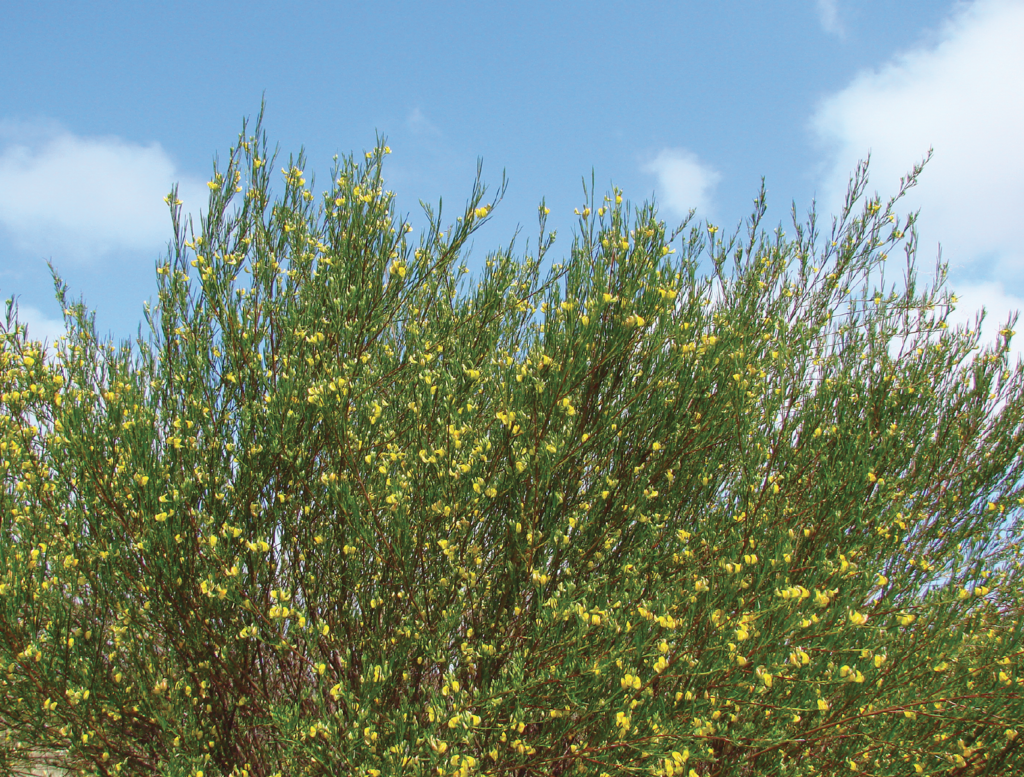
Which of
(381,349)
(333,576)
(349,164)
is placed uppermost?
(349,164)

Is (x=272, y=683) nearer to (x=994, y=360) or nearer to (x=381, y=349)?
(x=381, y=349)

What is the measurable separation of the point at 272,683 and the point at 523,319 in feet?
11.8

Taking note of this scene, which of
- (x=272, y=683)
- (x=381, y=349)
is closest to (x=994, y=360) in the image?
(x=381, y=349)

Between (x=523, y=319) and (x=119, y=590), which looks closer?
(x=119, y=590)

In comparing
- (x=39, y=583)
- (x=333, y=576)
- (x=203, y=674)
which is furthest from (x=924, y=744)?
(x=39, y=583)

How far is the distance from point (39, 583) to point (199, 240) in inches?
94.6

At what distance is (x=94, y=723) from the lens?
4.09 meters

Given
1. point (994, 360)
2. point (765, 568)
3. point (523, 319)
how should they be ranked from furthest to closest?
point (994, 360) < point (523, 319) < point (765, 568)

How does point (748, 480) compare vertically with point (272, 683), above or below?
above

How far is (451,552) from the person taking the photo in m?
3.83

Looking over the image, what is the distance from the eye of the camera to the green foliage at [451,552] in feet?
12.1

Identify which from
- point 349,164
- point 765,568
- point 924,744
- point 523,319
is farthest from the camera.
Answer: point 523,319

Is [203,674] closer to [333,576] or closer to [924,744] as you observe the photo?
[333,576]

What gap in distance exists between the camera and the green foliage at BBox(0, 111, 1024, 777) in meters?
3.68
